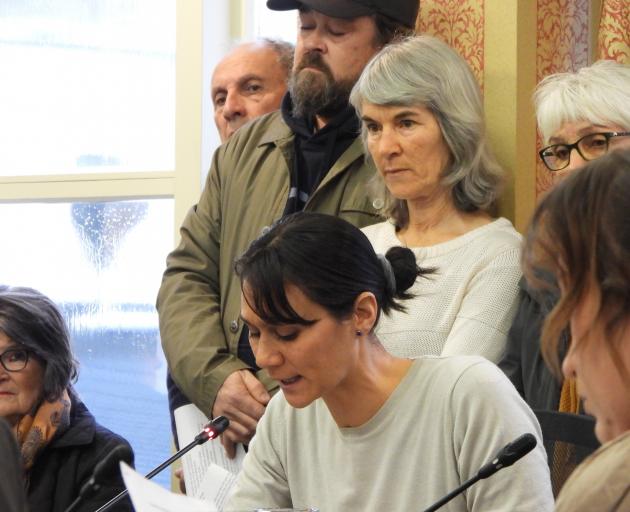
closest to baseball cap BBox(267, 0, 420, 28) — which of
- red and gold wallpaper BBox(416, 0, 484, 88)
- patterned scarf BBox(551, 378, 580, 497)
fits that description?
red and gold wallpaper BBox(416, 0, 484, 88)

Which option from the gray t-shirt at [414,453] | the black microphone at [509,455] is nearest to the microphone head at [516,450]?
the black microphone at [509,455]

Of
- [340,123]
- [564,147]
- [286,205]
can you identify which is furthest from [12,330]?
[564,147]

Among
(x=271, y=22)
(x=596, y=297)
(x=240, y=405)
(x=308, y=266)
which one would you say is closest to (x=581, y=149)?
(x=308, y=266)

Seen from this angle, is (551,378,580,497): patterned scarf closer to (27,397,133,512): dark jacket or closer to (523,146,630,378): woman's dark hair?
(523,146,630,378): woman's dark hair

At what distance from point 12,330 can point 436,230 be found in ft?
3.96

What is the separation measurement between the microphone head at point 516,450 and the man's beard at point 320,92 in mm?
1452

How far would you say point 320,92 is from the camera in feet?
9.86

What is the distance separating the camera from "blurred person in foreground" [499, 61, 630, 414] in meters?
2.44

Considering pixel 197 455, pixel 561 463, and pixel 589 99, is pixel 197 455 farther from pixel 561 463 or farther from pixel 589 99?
pixel 589 99

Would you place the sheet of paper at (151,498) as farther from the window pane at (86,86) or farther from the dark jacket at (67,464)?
the window pane at (86,86)

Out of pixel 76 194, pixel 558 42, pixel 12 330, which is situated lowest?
→ pixel 12 330

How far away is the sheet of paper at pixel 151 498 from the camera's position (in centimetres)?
163

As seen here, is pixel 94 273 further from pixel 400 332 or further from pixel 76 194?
pixel 400 332

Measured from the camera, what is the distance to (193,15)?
4000mm
